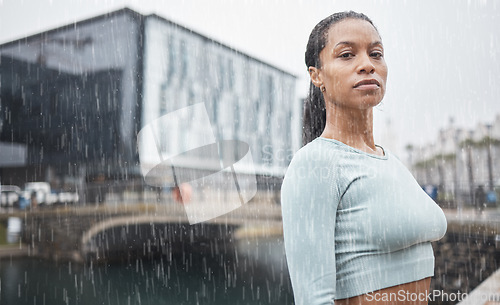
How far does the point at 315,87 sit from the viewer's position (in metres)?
1.10

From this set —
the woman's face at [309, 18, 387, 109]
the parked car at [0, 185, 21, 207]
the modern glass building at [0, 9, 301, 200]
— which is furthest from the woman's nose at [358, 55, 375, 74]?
the parked car at [0, 185, 21, 207]

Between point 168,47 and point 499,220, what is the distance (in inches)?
995

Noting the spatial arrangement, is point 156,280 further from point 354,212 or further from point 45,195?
point 354,212

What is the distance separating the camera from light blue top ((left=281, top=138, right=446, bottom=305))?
0.82 metres

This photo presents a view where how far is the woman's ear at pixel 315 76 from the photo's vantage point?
988mm

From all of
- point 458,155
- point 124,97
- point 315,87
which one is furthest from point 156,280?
point 458,155

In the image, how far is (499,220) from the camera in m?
16.9

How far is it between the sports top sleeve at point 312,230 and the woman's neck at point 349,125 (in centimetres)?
14

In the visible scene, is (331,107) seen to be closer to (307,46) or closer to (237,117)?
(307,46)

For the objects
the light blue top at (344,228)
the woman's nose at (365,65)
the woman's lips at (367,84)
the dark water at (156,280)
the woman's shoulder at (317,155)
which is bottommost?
the dark water at (156,280)

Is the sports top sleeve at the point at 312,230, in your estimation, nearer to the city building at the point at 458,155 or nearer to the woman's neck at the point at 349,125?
the woman's neck at the point at 349,125

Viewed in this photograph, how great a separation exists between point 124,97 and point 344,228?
34905mm

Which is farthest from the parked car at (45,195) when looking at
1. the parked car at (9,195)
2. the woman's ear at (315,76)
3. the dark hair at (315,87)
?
the woman's ear at (315,76)

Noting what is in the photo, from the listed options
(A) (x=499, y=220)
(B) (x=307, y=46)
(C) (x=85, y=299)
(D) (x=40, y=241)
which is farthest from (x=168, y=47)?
(B) (x=307, y=46)
